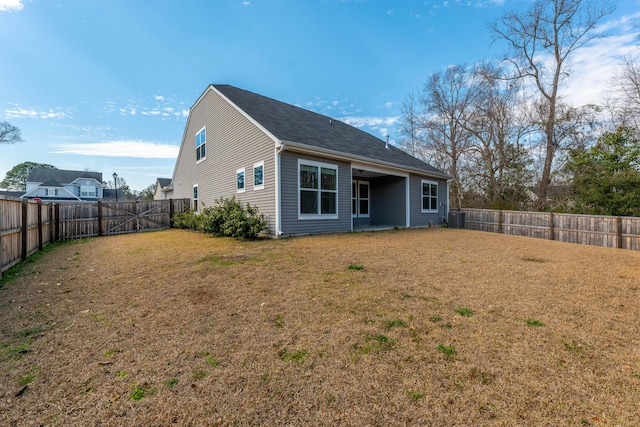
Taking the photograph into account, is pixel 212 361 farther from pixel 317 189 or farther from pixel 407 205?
pixel 407 205

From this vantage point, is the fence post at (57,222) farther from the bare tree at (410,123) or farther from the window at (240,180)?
the bare tree at (410,123)

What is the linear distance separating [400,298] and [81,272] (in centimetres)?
573

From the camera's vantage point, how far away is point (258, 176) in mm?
9375

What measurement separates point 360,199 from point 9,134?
120ft

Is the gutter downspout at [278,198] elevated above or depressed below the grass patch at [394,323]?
above

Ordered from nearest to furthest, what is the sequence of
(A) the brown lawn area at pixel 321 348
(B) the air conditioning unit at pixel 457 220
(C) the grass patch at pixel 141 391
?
(A) the brown lawn area at pixel 321 348, (C) the grass patch at pixel 141 391, (B) the air conditioning unit at pixel 457 220

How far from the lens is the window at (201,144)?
1334 cm

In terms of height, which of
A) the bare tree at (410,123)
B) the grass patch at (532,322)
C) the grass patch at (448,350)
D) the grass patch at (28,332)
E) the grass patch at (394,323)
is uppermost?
the bare tree at (410,123)

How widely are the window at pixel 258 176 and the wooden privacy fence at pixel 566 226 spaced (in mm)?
11463

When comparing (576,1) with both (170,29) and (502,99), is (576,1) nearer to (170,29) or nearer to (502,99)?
(502,99)

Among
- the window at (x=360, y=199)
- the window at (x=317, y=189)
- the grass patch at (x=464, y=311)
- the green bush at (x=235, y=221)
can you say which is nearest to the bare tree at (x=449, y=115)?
the window at (x=360, y=199)

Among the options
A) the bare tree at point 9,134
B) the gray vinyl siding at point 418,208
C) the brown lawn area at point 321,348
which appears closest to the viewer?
the brown lawn area at point 321,348

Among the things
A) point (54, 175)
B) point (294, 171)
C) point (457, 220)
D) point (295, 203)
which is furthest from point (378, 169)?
point (54, 175)

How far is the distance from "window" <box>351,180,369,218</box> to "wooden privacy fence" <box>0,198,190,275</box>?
29.7 feet
